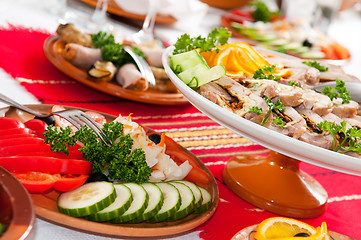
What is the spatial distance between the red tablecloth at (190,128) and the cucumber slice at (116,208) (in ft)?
1.22

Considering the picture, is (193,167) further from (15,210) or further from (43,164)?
(15,210)

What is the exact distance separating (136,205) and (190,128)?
0.84 metres

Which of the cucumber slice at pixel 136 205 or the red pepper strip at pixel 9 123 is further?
the red pepper strip at pixel 9 123

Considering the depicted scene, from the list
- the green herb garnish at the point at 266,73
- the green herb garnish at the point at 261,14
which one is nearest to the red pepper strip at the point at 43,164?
the green herb garnish at the point at 266,73

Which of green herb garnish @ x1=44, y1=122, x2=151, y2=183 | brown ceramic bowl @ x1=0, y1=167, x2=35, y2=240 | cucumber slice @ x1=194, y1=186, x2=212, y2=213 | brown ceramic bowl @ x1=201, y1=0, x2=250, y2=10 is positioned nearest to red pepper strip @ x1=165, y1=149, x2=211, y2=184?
cucumber slice @ x1=194, y1=186, x2=212, y2=213

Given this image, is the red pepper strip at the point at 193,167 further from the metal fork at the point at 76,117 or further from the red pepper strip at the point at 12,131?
the red pepper strip at the point at 12,131

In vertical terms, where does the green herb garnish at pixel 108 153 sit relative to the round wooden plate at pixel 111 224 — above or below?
above

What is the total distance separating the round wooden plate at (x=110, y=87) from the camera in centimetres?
201

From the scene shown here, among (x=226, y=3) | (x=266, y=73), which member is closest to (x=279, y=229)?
(x=266, y=73)

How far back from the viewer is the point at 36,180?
1.19 meters

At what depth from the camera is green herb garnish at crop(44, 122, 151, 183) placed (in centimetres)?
127

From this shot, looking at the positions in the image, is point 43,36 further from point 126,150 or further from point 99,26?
point 126,150

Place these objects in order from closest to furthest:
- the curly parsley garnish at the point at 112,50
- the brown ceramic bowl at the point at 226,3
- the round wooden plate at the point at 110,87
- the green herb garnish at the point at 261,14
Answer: the round wooden plate at the point at 110,87 → the curly parsley garnish at the point at 112,50 → the green herb garnish at the point at 261,14 → the brown ceramic bowl at the point at 226,3

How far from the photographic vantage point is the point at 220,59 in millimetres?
1658
